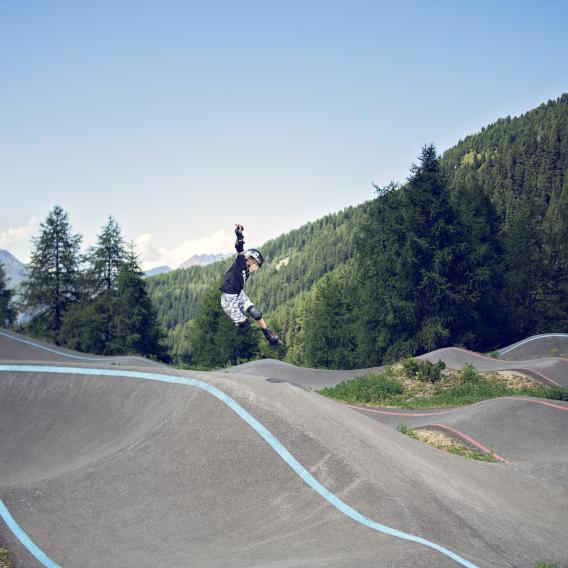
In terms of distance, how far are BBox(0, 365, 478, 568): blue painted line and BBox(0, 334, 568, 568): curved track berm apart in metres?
0.05

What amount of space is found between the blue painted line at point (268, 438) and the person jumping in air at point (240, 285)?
1659 millimetres

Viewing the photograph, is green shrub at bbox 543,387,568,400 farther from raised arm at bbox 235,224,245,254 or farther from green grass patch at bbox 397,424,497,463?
raised arm at bbox 235,224,245,254

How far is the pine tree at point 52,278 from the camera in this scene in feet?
150

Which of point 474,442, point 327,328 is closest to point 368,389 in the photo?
point 474,442

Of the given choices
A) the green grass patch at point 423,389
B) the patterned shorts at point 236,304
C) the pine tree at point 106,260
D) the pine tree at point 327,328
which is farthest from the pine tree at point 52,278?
the patterned shorts at point 236,304

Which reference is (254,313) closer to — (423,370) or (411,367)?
(423,370)

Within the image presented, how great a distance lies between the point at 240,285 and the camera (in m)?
10.9

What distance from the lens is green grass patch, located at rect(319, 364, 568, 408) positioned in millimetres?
19922

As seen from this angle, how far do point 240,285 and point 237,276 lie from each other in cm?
20

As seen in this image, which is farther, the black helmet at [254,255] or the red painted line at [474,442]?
the red painted line at [474,442]

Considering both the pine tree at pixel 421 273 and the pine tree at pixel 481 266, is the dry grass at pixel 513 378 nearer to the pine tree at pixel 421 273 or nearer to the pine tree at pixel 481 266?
the pine tree at pixel 421 273

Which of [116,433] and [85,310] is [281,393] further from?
[85,310]

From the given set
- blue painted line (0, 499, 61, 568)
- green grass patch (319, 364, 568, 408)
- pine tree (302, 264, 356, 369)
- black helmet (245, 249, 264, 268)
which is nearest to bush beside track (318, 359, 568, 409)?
green grass patch (319, 364, 568, 408)

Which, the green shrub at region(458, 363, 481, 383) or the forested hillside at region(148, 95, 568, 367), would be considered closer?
the green shrub at region(458, 363, 481, 383)
